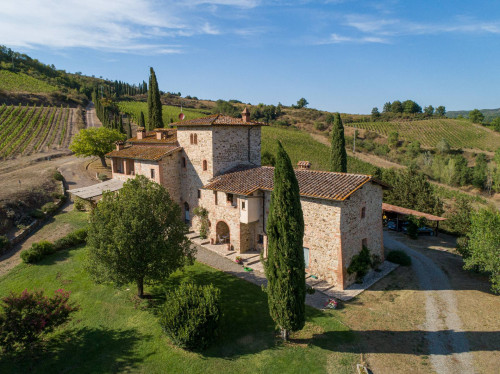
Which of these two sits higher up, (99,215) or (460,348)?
(99,215)

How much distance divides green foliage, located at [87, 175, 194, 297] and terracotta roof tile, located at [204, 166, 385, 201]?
6.00 m

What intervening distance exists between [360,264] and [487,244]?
6656 millimetres

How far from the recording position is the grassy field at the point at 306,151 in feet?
151

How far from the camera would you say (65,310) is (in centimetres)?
1355

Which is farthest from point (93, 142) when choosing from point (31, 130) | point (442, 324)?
point (442, 324)

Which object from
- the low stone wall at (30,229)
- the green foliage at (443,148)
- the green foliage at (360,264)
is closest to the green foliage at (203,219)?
the green foliage at (360,264)

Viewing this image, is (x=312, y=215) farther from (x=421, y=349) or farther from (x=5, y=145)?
(x=5, y=145)

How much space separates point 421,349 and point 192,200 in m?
18.5

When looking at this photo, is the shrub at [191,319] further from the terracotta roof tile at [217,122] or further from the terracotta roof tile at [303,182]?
the terracotta roof tile at [217,122]

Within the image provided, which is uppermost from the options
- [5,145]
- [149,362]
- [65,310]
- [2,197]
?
[5,145]

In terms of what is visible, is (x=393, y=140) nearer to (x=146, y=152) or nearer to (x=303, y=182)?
(x=303, y=182)

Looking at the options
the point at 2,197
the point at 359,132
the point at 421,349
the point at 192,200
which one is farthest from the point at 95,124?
the point at 421,349

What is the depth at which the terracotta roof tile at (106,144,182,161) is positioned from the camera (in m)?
25.1

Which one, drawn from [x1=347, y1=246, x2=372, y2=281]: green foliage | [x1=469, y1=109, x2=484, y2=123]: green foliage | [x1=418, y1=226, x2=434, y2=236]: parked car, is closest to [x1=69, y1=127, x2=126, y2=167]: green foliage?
[x1=347, y1=246, x2=372, y2=281]: green foliage
